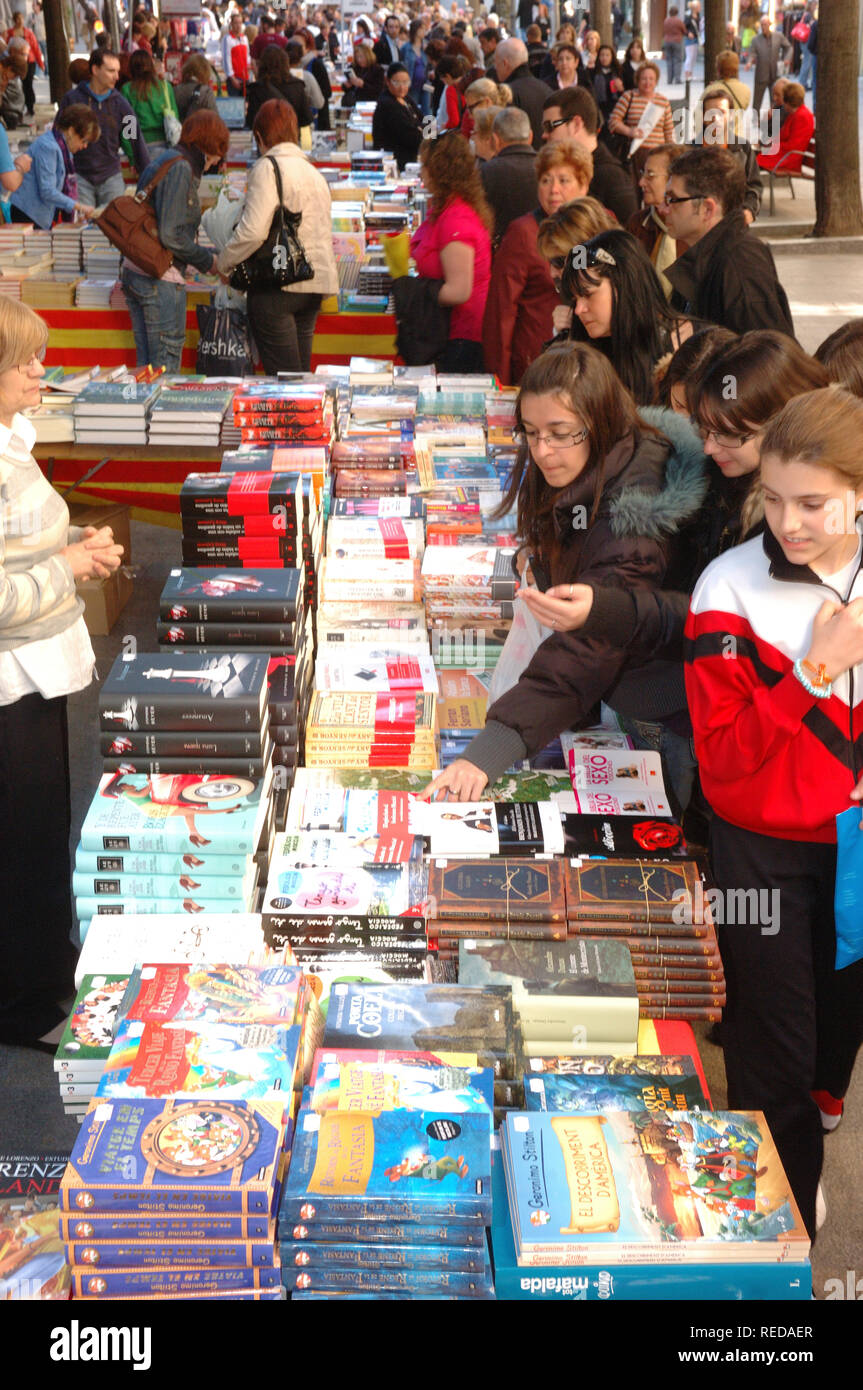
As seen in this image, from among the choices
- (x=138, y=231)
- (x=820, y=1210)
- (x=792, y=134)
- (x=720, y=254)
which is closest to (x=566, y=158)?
(x=720, y=254)

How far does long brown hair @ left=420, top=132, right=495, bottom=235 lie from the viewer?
5.38 meters

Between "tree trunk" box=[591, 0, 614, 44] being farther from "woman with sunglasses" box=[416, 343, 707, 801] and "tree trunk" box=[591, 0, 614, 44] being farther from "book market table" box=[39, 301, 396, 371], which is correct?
"woman with sunglasses" box=[416, 343, 707, 801]

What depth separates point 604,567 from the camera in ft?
9.27

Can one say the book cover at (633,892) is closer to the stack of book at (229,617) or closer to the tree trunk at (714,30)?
the stack of book at (229,617)

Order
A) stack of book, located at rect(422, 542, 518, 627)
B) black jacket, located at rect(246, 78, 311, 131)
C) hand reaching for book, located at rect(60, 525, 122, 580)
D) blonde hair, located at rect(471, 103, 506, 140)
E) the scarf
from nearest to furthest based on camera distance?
hand reaching for book, located at rect(60, 525, 122, 580)
stack of book, located at rect(422, 542, 518, 627)
blonde hair, located at rect(471, 103, 506, 140)
the scarf
black jacket, located at rect(246, 78, 311, 131)

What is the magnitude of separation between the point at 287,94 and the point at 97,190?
2.36 metres

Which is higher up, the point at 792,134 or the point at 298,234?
the point at 792,134

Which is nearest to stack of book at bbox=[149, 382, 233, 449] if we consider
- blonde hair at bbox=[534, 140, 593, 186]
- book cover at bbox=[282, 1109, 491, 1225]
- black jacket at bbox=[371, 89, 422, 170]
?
blonde hair at bbox=[534, 140, 593, 186]

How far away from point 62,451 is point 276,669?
2274mm

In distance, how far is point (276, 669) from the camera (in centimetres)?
296

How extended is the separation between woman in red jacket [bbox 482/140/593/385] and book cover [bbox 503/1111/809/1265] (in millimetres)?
3828

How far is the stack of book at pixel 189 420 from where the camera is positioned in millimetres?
4734

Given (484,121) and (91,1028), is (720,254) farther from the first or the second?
(484,121)

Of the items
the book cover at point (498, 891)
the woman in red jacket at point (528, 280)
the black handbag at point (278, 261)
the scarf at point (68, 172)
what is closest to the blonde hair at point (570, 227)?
the woman in red jacket at point (528, 280)
